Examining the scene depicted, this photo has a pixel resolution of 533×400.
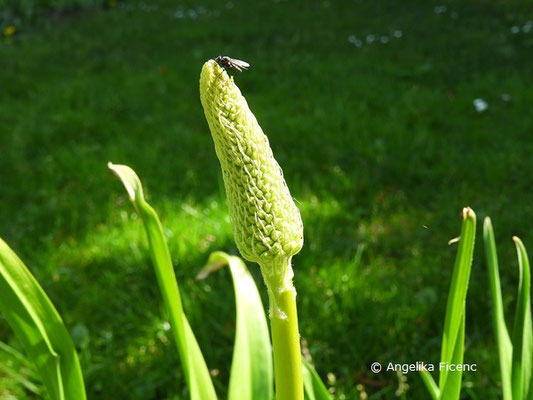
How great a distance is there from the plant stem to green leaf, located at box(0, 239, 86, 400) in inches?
14.6

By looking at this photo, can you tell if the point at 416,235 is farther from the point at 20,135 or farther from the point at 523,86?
the point at 20,135

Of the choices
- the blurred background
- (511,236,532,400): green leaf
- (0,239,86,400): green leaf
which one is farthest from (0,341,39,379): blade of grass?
(511,236,532,400): green leaf

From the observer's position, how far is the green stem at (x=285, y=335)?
783 mm

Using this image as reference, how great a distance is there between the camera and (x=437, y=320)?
2.05 m

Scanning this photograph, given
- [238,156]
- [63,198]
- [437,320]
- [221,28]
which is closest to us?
[238,156]

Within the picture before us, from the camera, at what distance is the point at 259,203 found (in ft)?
2.42

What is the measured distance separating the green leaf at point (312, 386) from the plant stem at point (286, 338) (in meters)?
0.32

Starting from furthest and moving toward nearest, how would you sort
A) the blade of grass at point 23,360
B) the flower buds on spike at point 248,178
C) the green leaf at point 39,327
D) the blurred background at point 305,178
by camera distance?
the blurred background at point 305,178 → the blade of grass at point 23,360 → the green leaf at point 39,327 → the flower buds on spike at point 248,178

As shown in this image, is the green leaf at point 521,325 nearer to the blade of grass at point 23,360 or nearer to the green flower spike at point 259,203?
the green flower spike at point 259,203

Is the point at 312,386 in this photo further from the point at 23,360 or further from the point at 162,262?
the point at 23,360

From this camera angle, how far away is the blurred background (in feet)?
6.66

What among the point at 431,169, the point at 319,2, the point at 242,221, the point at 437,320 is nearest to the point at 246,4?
the point at 319,2

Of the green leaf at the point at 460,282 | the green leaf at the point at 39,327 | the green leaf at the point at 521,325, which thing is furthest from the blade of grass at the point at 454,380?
the green leaf at the point at 39,327

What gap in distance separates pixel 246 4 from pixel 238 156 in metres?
7.40
